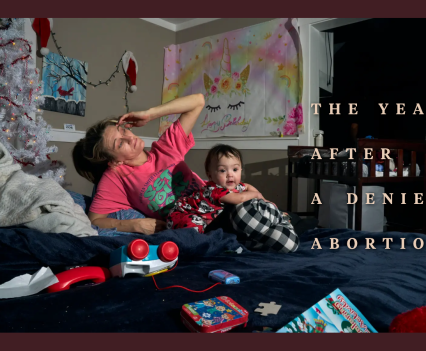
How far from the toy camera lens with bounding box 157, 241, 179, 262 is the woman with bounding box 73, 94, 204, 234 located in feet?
1.59

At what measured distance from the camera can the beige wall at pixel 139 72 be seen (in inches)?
126

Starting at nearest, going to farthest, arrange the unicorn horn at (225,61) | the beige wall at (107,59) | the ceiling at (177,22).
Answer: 1. the beige wall at (107,59)
2. the unicorn horn at (225,61)
3. the ceiling at (177,22)

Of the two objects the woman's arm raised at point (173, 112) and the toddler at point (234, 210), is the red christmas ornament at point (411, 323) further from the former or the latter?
the woman's arm raised at point (173, 112)

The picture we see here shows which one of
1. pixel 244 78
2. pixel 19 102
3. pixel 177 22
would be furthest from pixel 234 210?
pixel 177 22

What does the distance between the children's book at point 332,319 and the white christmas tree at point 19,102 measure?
7.66ft

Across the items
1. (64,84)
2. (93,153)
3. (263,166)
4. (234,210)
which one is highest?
(64,84)

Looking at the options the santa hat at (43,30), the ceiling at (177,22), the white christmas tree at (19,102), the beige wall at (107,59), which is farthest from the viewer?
the ceiling at (177,22)

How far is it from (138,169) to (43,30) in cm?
210

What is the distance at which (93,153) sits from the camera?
1.57 metres

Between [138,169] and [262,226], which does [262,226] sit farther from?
[138,169]

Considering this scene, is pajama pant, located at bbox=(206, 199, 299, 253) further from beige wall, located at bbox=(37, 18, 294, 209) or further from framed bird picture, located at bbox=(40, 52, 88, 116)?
framed bird picture, located at bbox=(40, 52, 88, 116)

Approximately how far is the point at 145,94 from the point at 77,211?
278cm

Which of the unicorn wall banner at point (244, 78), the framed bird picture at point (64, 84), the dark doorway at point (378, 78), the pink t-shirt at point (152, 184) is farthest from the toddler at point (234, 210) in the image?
the dark doorway at point (378, 78)

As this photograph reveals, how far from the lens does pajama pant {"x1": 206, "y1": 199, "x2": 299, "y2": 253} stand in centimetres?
123
